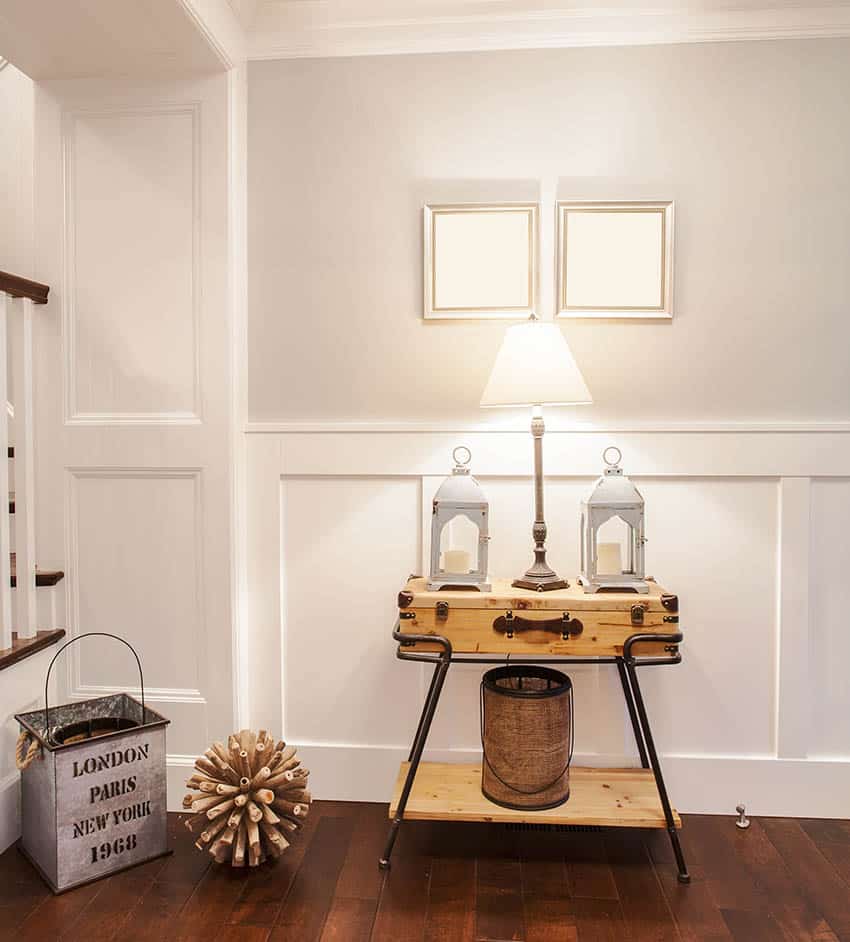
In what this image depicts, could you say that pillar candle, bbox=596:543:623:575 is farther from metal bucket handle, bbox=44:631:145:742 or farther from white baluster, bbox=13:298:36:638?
white baluster, bbox=13:298:36:638

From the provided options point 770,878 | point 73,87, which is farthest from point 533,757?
point 73,87

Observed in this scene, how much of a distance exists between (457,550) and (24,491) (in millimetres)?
1271

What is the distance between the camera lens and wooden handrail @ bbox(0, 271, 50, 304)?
2.13 metres

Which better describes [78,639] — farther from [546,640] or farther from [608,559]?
[608,559]

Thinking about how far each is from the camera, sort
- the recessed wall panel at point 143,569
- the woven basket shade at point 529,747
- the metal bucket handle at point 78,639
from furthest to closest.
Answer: the recessed wall panel at point 143,569
the metal bucket handle at point 78,639
the woven basket shade at point 529,747

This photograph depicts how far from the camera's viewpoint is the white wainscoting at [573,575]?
2.29m

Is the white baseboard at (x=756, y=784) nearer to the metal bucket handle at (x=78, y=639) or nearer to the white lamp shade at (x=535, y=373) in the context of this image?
the metal bucket handle at (x=78, y=639)

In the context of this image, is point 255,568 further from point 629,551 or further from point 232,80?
point 232,80

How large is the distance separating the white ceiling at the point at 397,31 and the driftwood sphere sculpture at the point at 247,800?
6.27 ft

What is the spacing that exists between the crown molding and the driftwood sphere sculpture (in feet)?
6.58

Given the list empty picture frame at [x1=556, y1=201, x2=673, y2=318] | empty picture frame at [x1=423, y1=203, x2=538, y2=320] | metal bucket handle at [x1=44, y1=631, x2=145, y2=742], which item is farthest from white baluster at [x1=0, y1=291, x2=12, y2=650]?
empty picture frame at [x1=556, y1=201, x2=673, y2=318]

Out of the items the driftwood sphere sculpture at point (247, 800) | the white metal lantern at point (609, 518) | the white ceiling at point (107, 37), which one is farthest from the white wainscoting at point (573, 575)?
the white ceiling at point (107, 37)

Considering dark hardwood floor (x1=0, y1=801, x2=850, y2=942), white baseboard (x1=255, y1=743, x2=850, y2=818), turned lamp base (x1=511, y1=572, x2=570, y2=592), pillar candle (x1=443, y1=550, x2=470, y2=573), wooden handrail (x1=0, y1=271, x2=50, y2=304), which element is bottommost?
dark hardwood floor (x1=0, y1=801, x2=850, y2=942)

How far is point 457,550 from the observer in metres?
2.14
